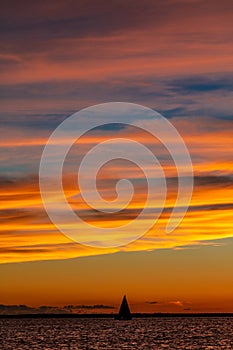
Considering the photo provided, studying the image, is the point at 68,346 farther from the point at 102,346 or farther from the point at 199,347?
the point at 199,347

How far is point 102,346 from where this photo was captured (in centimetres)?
15600

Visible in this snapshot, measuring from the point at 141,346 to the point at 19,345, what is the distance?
20834 millimetres

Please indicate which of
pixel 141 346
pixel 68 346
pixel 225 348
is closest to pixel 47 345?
pixel 68 346

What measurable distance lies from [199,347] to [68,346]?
841 inches

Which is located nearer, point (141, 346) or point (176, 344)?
point (141, 346)

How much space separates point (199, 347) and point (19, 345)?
2980cm

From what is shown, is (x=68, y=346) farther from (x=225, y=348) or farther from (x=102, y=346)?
(x=225, y=348)

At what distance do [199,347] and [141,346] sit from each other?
9402mm

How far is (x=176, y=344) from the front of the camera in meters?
163

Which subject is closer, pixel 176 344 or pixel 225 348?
pixel 225 348

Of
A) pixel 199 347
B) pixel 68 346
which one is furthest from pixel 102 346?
pixel 199 347

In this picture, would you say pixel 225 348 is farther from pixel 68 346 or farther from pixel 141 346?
pixel 68 346

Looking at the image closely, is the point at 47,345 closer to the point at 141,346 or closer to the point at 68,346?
the point at 68,346

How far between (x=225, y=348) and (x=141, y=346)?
13.4 meters
